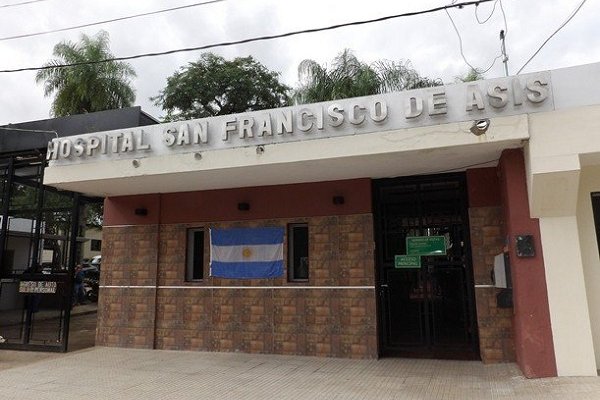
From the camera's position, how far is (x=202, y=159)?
7.75 m

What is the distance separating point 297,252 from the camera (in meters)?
9.12

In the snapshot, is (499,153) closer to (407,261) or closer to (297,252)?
(407,261)

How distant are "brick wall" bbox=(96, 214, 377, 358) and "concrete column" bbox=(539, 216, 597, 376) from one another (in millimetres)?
2899

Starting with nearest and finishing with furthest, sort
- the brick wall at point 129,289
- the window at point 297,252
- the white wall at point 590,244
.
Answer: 1. the white wall at point 590,244
2. the window at point 297,252
3. the brick wall at point 129,289

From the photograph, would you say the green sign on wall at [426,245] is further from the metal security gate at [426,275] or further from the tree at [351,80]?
the tree at [351,80]

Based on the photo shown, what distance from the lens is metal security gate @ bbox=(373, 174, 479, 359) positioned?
8234mm

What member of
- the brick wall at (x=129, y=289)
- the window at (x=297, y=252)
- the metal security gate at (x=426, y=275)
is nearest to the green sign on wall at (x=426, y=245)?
the metal security gate at (x=426, y=275)

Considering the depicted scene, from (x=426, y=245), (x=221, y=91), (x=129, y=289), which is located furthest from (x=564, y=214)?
(x=221, y=91)

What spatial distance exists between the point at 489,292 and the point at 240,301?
179 inches

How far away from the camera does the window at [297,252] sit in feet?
29.6

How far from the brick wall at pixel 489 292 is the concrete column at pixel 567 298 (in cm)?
120

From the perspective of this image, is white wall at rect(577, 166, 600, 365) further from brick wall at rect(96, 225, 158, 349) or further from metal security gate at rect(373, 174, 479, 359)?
brick wall at rect(96, 225, 158, 349)

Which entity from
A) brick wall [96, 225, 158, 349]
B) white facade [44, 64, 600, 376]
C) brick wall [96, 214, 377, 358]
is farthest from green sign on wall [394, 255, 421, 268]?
brick wall [96, 225, 158, 349]

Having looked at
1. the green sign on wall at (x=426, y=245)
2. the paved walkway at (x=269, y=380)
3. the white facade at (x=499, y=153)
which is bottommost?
the paved walkway at (x=269, y=380)
